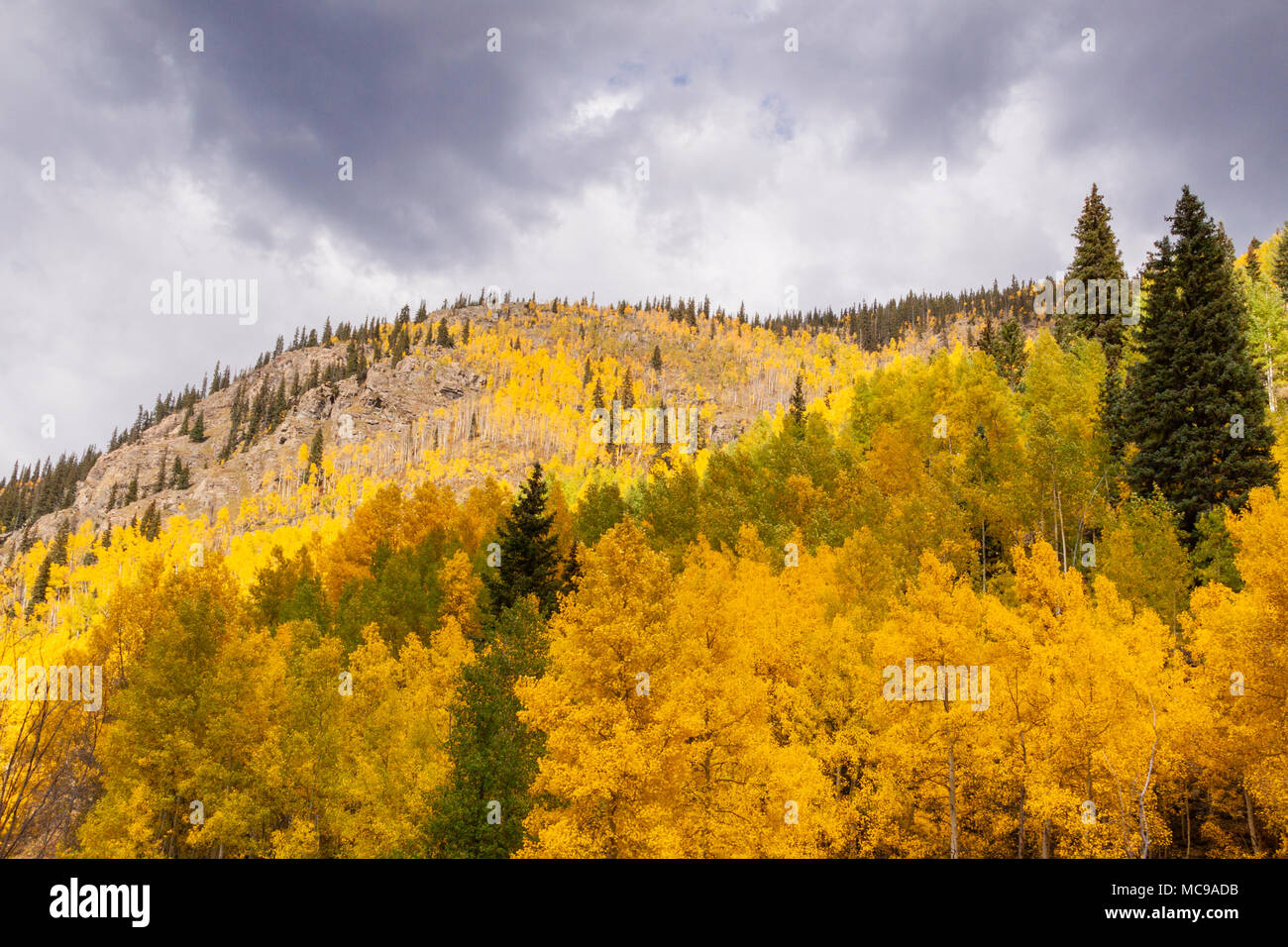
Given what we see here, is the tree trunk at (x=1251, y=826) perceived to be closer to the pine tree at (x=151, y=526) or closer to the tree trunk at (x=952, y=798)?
the tree trunk at (x=952, y=798)

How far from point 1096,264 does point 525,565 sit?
6130 cm

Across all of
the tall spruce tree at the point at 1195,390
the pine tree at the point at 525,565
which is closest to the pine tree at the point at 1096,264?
the tall spruce tree at the point at 1195,390

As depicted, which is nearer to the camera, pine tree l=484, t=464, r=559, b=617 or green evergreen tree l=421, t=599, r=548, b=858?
green evergreen tree l=421, t=599, r=548, b=858

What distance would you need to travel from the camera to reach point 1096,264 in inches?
2517

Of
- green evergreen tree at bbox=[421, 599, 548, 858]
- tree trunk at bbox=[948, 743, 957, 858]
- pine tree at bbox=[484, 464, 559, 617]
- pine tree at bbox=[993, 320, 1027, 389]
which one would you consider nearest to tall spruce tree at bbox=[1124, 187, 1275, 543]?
tree trunk at bbox=[948, 743, 957, 858]

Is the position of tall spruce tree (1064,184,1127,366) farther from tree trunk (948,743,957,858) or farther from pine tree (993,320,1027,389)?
tree trunk (948,743,957,858)

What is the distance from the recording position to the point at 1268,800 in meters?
21.2

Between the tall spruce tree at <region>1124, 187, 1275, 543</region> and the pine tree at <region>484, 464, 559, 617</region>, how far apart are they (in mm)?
34256

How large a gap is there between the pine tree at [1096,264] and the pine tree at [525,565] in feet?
176

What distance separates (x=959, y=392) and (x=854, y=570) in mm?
30118

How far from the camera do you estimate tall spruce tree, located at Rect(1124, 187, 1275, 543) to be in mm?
35719

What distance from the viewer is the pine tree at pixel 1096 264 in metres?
60.9

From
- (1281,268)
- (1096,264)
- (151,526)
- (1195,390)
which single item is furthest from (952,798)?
(151,526)

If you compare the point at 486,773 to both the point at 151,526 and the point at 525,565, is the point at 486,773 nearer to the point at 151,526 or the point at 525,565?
the point at 525,565
